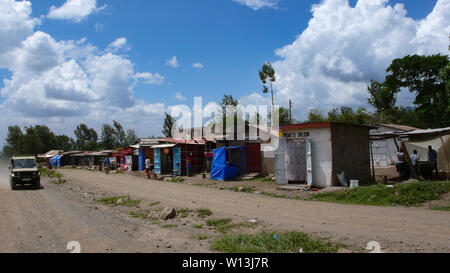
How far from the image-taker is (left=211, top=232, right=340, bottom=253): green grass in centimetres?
650

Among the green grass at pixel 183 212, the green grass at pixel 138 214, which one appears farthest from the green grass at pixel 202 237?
the green grass at pixel 138 214

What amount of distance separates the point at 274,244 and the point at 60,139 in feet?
402

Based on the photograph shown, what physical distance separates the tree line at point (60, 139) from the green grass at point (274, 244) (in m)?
77.9

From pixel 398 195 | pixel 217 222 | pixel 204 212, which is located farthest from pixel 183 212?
pixel 398 195

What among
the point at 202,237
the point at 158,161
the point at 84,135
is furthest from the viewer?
the point at 84,135

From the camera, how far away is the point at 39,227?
30.8 ft

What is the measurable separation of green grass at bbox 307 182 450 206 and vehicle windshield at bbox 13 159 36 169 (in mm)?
19460

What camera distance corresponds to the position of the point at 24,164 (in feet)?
72.3

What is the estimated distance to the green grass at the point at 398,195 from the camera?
37.3 ft

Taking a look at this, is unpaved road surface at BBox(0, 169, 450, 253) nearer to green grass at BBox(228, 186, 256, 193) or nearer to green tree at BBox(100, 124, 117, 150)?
green grass at BBox(228, 186, 256, 193)

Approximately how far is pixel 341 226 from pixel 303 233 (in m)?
1.33

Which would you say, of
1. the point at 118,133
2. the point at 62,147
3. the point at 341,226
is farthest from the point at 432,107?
the point at 62,147

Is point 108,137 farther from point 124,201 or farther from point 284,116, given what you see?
point 124,201
